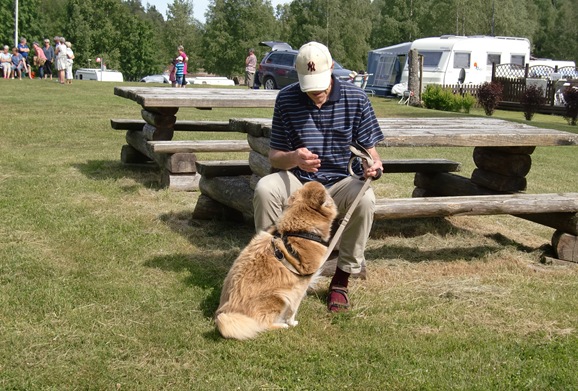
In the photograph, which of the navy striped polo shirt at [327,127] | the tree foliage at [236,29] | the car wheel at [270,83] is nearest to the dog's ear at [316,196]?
the navy striped polo shirt at [327,127]

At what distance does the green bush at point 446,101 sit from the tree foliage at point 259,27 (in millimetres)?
39749

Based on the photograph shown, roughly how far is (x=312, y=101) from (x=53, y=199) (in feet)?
12.2

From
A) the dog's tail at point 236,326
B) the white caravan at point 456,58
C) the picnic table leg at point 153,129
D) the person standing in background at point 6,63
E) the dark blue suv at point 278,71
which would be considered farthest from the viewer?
the white caravan at point 456,58

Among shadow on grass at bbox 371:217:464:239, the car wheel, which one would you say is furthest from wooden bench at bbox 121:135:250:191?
the car wheel

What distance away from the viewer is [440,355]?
375cm

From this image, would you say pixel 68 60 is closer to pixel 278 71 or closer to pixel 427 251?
pixel 278 71

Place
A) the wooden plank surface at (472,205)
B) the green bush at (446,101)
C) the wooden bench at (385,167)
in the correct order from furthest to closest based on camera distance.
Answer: the green bush at (446,101)
the wooden bench at (385,167)
the wooden plank surface at (472,205)

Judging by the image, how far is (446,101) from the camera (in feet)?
81.3

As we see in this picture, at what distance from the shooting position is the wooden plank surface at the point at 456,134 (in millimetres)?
5207

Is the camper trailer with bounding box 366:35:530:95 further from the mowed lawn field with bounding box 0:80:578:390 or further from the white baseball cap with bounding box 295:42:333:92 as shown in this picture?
the white baseball cap with bounding box 295:42:333:92

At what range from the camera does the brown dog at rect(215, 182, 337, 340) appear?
3857 mm

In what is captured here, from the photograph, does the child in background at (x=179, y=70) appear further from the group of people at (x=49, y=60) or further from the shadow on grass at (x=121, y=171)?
the shadow on grass at (x=121, y=171)

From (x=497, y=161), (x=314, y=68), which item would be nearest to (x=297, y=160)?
(x=314, y=68)

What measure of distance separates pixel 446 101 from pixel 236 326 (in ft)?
72.6
